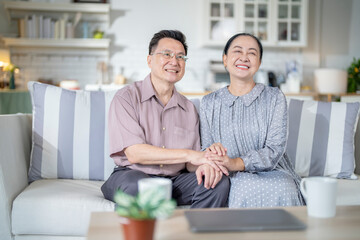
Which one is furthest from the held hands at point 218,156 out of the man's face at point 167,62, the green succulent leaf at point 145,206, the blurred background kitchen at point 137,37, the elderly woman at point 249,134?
the blurred background kitchen at point 137,37

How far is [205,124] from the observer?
2.04 m

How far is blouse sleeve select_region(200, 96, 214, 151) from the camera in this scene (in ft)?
6.59

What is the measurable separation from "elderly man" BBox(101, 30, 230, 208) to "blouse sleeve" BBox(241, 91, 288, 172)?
0.50 feet

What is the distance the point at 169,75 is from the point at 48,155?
767 mm

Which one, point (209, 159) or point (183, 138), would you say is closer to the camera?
point (209, 159)

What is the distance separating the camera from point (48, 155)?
2.09 meters

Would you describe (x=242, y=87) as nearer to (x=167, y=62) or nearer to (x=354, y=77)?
(x=167, y=62)

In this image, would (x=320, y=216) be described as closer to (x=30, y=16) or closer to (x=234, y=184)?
(x=234, y=184)

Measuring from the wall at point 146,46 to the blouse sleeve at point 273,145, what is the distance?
320cm

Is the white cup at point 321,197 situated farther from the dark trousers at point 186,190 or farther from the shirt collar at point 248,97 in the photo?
the shirt collar at point 248,97

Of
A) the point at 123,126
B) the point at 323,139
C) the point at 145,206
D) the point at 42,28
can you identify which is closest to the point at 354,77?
the point at 323,139

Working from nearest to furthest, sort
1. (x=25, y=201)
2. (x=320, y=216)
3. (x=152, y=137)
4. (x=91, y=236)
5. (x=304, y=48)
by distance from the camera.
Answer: (x=91, y=236), (x=320, y=216), (x=25, y=201), (x=152, y=137), (x=304, y=48)

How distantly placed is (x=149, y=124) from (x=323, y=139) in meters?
1.03

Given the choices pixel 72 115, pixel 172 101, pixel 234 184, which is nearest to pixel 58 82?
pixel 72 115
